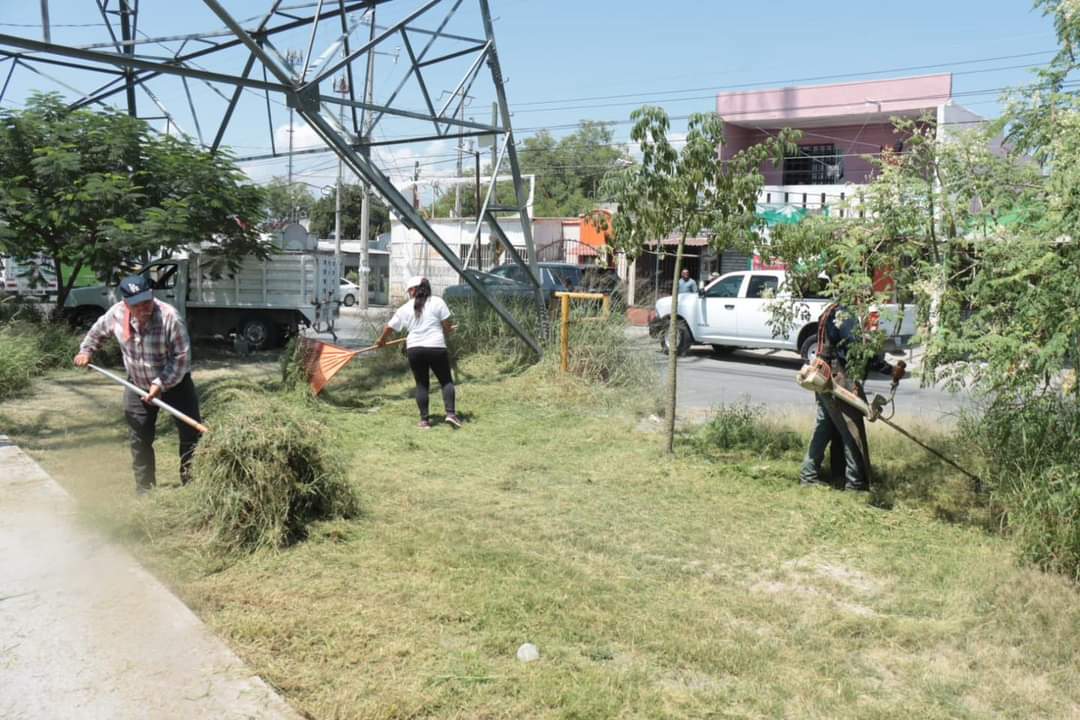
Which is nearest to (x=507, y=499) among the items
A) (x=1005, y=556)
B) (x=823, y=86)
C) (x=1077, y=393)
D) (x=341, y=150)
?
(x=1005, y=556)

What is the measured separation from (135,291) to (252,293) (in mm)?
10445

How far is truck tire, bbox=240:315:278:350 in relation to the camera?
16406 millimetres

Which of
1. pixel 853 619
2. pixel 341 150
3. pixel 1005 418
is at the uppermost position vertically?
pixel 341 150

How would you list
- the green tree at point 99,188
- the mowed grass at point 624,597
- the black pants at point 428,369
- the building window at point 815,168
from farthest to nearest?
1. the building window at point 815,168
2. the green tree at point 99,188
3. the black pants at point 428,369
4. the mowed grass at point 624,597

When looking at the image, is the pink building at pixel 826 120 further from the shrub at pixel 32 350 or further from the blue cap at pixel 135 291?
the blue cap at pixel 135 291

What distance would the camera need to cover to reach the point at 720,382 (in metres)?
14.3

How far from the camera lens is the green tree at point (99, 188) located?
1296 centimetres

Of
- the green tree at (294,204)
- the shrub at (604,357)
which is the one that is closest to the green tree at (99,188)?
the shrub at (604,357)

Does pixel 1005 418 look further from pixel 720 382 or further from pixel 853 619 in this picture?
pixel 720 382

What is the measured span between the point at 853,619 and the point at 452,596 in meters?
2.01

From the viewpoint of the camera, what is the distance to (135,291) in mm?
6105

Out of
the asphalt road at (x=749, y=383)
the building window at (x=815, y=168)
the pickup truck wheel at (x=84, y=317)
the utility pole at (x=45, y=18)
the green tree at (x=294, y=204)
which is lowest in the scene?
the asphalt road at (x=749, y=383)

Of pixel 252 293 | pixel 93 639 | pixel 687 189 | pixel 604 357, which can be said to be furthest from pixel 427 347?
pixel 252 293

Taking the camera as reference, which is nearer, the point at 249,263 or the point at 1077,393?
the point at 1077,393
